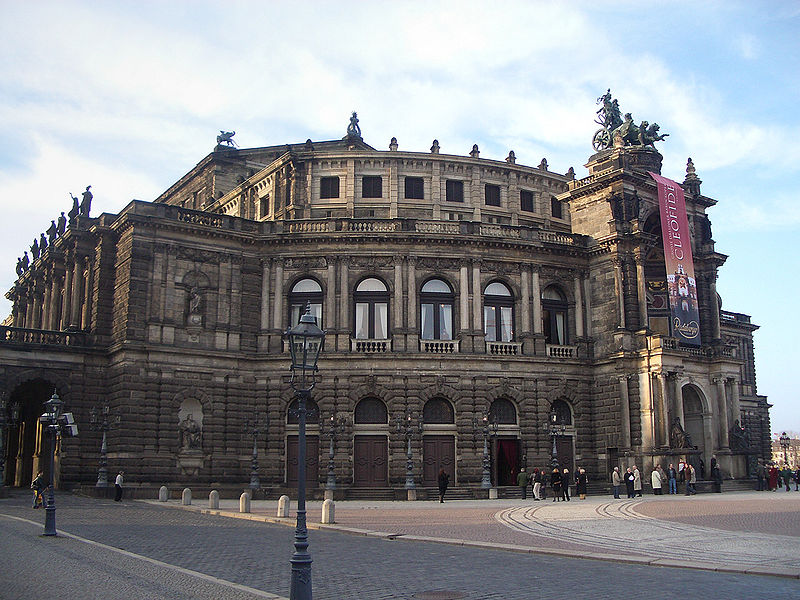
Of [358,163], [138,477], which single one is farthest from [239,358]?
[358,163]

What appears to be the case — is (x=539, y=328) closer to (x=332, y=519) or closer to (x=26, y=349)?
(x=332, y=519)

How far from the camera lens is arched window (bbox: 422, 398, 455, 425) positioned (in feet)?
162

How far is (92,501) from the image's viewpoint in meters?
39.4

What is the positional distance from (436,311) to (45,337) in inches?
902

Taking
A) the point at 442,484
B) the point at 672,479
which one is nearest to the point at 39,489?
the point at 442,484

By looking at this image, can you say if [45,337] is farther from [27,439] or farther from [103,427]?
[27,439]

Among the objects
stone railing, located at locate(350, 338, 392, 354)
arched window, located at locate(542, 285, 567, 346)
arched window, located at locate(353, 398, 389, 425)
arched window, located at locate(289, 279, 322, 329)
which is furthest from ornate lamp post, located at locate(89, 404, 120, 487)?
arched window, located at locate(542, 285, 567, 346)

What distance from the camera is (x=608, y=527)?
26.5 m

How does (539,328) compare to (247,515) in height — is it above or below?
above

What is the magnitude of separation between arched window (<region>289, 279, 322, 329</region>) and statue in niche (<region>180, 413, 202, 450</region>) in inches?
325

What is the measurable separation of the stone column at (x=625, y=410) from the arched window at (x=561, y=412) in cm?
330

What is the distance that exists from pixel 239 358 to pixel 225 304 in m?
3.25

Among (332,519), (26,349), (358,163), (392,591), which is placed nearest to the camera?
(392,591)

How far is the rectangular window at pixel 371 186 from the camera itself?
191ft
